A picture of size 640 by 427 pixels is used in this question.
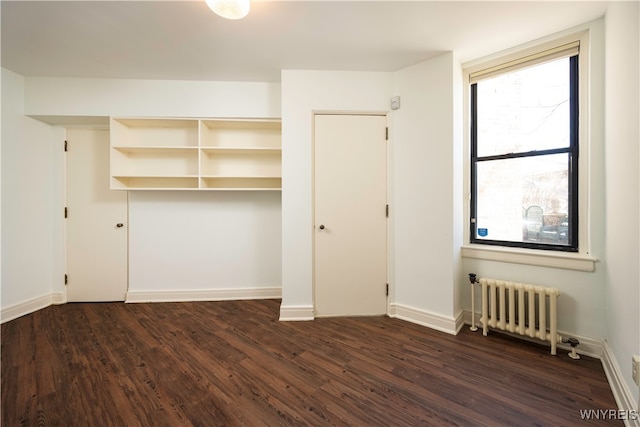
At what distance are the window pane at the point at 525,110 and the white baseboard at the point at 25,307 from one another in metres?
4.90

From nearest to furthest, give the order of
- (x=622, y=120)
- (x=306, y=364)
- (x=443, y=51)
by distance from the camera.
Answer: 1. (x=622, y=120)
2. (x=306, y=364)
3. (x=443, y=51)

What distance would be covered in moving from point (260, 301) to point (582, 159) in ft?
10.7

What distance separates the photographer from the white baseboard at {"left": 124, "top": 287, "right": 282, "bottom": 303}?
277cm

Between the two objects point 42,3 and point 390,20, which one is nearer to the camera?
point 42,3

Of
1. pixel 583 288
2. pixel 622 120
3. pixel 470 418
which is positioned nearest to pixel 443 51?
pixel 622 120

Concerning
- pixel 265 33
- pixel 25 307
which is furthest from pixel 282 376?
pixel 25 307

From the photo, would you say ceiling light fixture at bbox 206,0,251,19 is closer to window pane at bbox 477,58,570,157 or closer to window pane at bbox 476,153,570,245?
window pane at bbox 477,58,570,157

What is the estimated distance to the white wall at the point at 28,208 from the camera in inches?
93.4

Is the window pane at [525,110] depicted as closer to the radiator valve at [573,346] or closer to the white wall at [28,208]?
the radiator valve at [573,346]

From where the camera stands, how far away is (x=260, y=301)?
282 cm

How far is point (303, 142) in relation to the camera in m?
2.36

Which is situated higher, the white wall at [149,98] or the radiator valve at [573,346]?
the white wall at [149,98]

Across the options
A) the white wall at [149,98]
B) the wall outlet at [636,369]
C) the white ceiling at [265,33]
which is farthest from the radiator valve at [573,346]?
the white wall at [149,98]

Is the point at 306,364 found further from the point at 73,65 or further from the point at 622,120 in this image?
the point at 73,65
